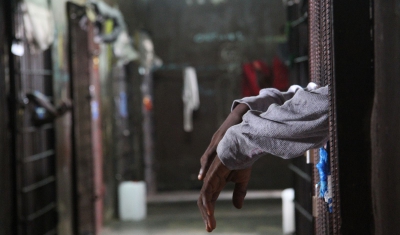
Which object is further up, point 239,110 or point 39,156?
point 239,110

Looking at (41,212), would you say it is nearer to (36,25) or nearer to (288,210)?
(36,25)

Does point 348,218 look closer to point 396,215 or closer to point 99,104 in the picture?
point 396,215

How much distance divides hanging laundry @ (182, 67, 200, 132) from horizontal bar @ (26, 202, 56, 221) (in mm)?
4795

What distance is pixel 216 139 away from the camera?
5.59 feet

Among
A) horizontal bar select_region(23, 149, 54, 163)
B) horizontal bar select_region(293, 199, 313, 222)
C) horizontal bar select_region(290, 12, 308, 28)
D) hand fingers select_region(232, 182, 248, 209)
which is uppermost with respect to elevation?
horizontal bar select_region(290, 12, 308, 28)

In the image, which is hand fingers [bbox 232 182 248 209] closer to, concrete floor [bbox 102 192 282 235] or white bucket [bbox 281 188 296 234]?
white bucket [bbox 281 188 296 234]

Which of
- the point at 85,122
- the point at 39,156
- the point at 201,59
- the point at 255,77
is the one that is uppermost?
the point at 201,59

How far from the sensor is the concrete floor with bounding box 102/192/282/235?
25.6ft

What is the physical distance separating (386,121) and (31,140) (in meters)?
4.77

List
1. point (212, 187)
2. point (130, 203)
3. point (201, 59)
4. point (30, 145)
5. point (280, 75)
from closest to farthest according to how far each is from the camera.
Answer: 1. point (212, 187)
2. point (30, 145)
3. point (130, 203)
4. point (280, 75)
5. point (201, 59)

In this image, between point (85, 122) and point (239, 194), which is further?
point (85, 122)

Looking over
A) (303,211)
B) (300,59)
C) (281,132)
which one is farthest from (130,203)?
(281,132)

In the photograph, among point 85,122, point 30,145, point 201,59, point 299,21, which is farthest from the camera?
point 201,59

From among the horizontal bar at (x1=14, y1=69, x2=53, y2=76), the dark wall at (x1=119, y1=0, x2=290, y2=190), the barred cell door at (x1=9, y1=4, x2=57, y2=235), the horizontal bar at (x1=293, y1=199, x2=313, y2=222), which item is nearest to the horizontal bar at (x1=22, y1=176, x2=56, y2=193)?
the barred cell door at (x1=9, y1=4, x2=57, y2=235)
